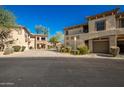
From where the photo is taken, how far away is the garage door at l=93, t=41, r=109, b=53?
24.2 metres

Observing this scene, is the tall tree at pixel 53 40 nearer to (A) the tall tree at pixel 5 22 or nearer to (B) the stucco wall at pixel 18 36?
(B) the stucco wall at pixel 18 36

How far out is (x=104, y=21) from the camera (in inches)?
925

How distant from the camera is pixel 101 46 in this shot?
25.1m

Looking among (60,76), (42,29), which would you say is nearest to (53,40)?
(42,29)

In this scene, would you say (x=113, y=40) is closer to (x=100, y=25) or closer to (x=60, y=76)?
(x=100, y=25)

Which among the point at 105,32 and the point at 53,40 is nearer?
the point at 105,32

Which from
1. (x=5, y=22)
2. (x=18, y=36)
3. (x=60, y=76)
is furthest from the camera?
(x=18, y=36)

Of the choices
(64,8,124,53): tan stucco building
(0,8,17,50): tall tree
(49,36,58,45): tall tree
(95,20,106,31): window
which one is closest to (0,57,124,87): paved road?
(64,8,124,53): tan stucco building

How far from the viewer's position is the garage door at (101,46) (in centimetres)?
2423

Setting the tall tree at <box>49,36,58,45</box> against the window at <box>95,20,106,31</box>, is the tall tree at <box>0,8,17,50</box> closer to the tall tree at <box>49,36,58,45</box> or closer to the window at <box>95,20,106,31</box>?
the window at <box>95,20,106,31</box>

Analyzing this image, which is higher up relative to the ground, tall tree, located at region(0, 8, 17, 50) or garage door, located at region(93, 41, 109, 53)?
tall tree, located at region(0, 8, 17, 50)

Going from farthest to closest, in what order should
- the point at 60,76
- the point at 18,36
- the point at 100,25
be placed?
1. the point at 18,36
2. the point at 100,25
3. the point at 60,76
